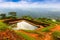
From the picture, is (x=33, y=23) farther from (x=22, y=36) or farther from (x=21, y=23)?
(x=22, y=36)

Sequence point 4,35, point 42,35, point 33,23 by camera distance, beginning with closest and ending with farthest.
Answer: point 4,35, point 42,35, point 33,23

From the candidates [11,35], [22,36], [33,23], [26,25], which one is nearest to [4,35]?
[11,35]

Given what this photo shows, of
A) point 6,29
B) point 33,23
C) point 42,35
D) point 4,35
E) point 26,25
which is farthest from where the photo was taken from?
point 33,23

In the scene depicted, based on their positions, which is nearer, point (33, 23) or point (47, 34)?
point (47, 34)

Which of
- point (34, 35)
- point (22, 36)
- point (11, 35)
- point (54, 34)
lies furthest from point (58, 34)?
point (11, 35)

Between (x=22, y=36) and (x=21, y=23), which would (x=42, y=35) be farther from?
→ (x=21, y=23)

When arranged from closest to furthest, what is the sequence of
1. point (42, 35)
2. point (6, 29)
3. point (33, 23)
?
point (6, 29) → point (42, 35) → point (33, 23)

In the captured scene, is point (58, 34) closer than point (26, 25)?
Yes

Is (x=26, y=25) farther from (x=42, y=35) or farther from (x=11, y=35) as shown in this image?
(x=11, y=35)
